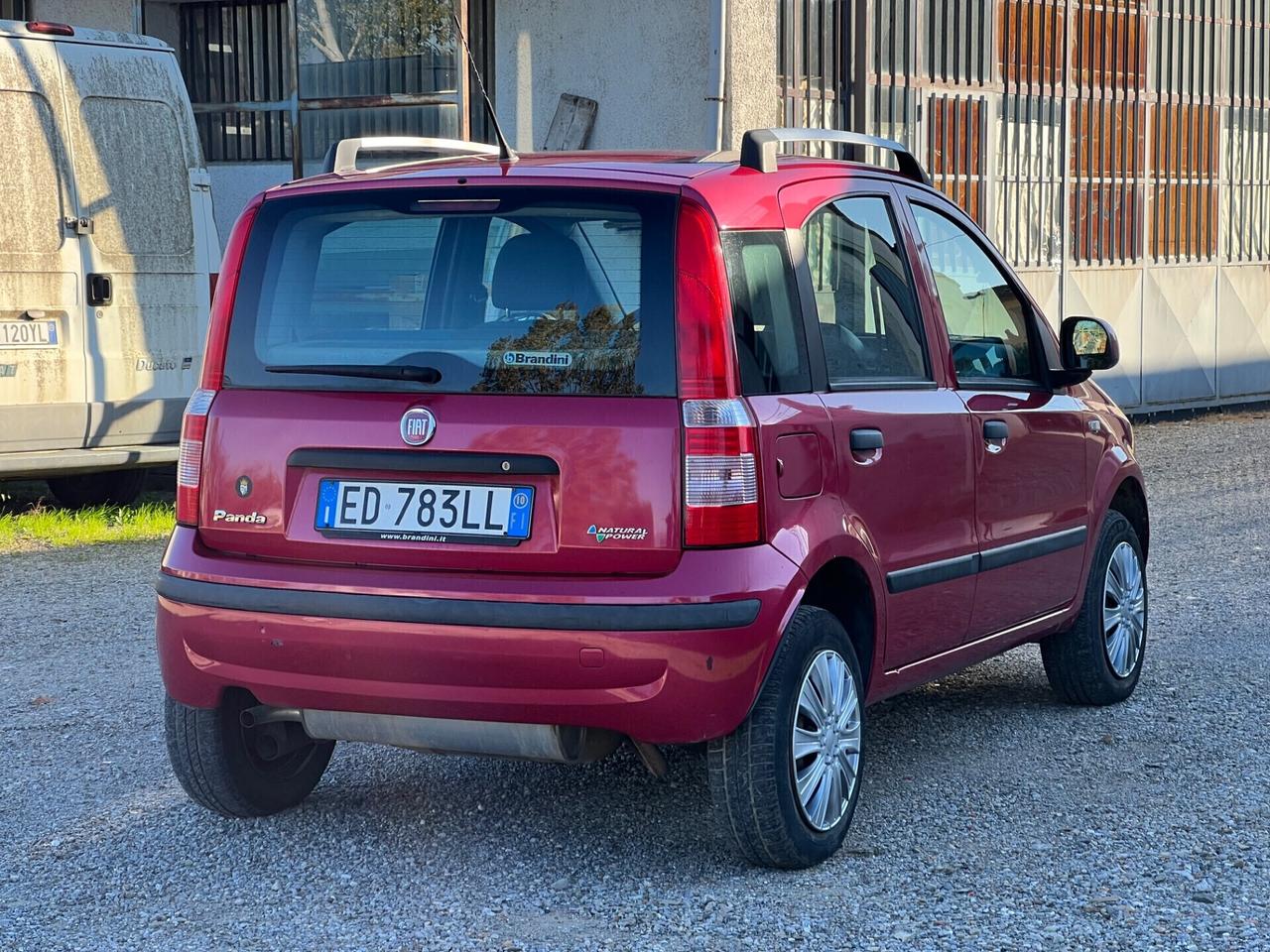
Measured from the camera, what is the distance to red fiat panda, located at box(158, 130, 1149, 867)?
4.13 metres

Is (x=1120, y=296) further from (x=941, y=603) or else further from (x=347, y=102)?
(x=941, y=603)

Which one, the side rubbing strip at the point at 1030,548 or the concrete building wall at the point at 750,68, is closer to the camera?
the side rubbing strip at the point at 1030,548

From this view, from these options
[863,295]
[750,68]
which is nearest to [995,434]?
[863,295]

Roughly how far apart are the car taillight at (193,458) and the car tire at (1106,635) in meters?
2.97

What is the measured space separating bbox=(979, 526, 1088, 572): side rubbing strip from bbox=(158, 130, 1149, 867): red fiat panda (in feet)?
1.42

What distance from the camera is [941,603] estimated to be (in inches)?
202

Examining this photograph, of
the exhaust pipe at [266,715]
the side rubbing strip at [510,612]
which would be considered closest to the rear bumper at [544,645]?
the side rubbing strip at [510,612]

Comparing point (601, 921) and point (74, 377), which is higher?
point (74, 377)

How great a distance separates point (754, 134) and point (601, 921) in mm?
1999

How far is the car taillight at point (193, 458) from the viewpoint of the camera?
179 inches

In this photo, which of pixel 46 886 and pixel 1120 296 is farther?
pixel 1120 296

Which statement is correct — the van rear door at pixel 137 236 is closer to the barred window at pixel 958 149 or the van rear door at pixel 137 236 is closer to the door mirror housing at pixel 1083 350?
the door mirror housing at pixel 1083 350

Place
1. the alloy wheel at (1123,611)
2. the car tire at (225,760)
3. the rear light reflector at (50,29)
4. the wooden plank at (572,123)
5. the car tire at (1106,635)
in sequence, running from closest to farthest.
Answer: the car tire at (225,760) → the car tire at (1106,635) → the alloy wheel at (1123,611) → the rear light reflector at (50,29) → the wooden plank at (572,123)

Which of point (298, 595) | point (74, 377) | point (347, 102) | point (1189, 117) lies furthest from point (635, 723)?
point (1189, 117)
